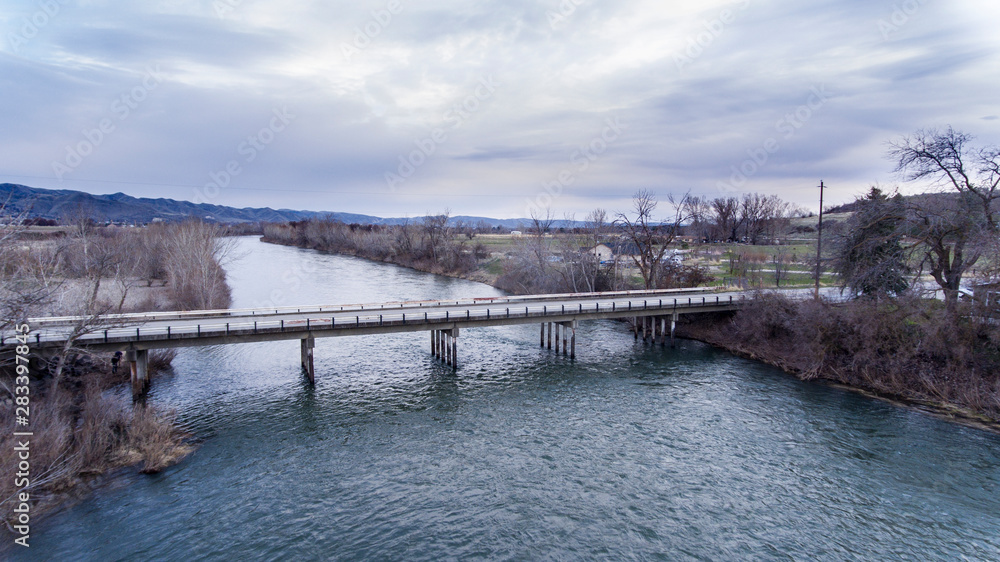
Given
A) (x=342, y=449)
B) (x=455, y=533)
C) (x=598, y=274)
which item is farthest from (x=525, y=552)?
(x=598, y=274)

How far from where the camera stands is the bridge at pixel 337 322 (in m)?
22.5

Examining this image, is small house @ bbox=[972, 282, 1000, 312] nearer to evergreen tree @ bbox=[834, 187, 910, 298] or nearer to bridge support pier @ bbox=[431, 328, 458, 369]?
evergreen tree @ bbox=[834, 187, 910, 298]

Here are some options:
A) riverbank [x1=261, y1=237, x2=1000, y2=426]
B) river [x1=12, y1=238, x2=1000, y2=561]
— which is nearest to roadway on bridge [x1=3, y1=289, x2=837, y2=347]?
river [x1=12, y1=238, x2=1000, y2=561]

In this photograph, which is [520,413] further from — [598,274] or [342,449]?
[598,274]

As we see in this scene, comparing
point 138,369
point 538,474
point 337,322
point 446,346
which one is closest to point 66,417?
point 138,369

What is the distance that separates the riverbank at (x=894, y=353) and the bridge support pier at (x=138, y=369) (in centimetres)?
3382

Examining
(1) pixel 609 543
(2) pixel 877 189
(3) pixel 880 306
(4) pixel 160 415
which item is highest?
(2) pixel 877 189

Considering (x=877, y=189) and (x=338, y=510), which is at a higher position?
(x=877, y=189)

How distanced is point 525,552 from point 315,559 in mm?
5488

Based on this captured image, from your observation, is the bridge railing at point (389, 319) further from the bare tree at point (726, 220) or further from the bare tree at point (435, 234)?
the bare tree at point (726, 220)

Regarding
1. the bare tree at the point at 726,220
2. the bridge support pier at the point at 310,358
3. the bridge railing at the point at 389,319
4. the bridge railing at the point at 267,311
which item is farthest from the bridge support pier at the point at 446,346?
the bare tree at the point at 726,220

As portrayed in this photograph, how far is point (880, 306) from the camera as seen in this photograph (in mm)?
26656

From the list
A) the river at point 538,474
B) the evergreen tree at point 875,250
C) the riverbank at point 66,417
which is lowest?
the river at point 538,474

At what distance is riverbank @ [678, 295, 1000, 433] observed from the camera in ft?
72.9
